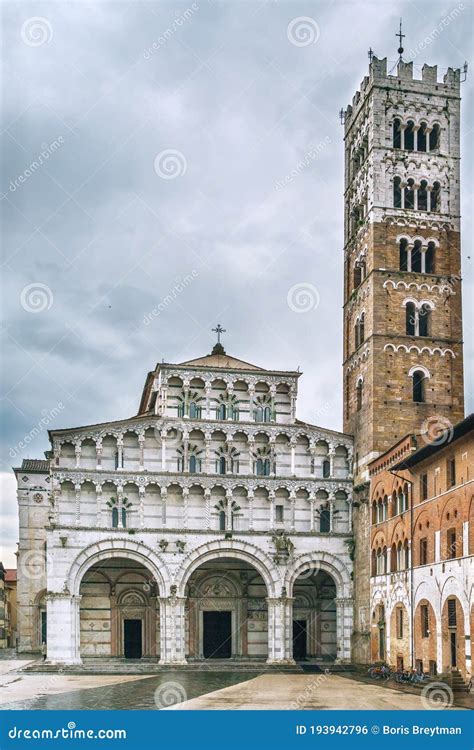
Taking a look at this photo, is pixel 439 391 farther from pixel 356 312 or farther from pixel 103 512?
pixel 103 512

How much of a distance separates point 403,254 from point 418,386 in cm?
724

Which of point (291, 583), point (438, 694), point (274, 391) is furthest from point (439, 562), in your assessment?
point (274, 391)

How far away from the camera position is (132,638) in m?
52.6

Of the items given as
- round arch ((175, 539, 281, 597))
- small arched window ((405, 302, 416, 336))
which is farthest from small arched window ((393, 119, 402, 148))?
round arch ((175, 539, 281, 597))

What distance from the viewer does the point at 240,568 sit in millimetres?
53656

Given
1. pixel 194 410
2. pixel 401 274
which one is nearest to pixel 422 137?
pixel 401 274

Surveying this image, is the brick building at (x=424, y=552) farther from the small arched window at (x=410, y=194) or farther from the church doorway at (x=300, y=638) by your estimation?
the small arched window at (x=410, y=194)

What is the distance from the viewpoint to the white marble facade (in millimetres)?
49500

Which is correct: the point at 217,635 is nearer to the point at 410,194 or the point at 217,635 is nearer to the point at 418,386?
the point at 418,386

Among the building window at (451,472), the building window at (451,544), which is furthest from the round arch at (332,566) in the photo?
the building window at (451,472)

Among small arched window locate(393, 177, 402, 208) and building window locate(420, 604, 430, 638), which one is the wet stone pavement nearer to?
building window locate(420, 604, 430, 638)

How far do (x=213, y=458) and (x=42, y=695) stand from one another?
63.0ft

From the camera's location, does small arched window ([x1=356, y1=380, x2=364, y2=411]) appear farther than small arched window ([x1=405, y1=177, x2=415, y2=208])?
No

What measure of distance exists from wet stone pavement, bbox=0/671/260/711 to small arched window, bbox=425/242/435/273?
23.2m
